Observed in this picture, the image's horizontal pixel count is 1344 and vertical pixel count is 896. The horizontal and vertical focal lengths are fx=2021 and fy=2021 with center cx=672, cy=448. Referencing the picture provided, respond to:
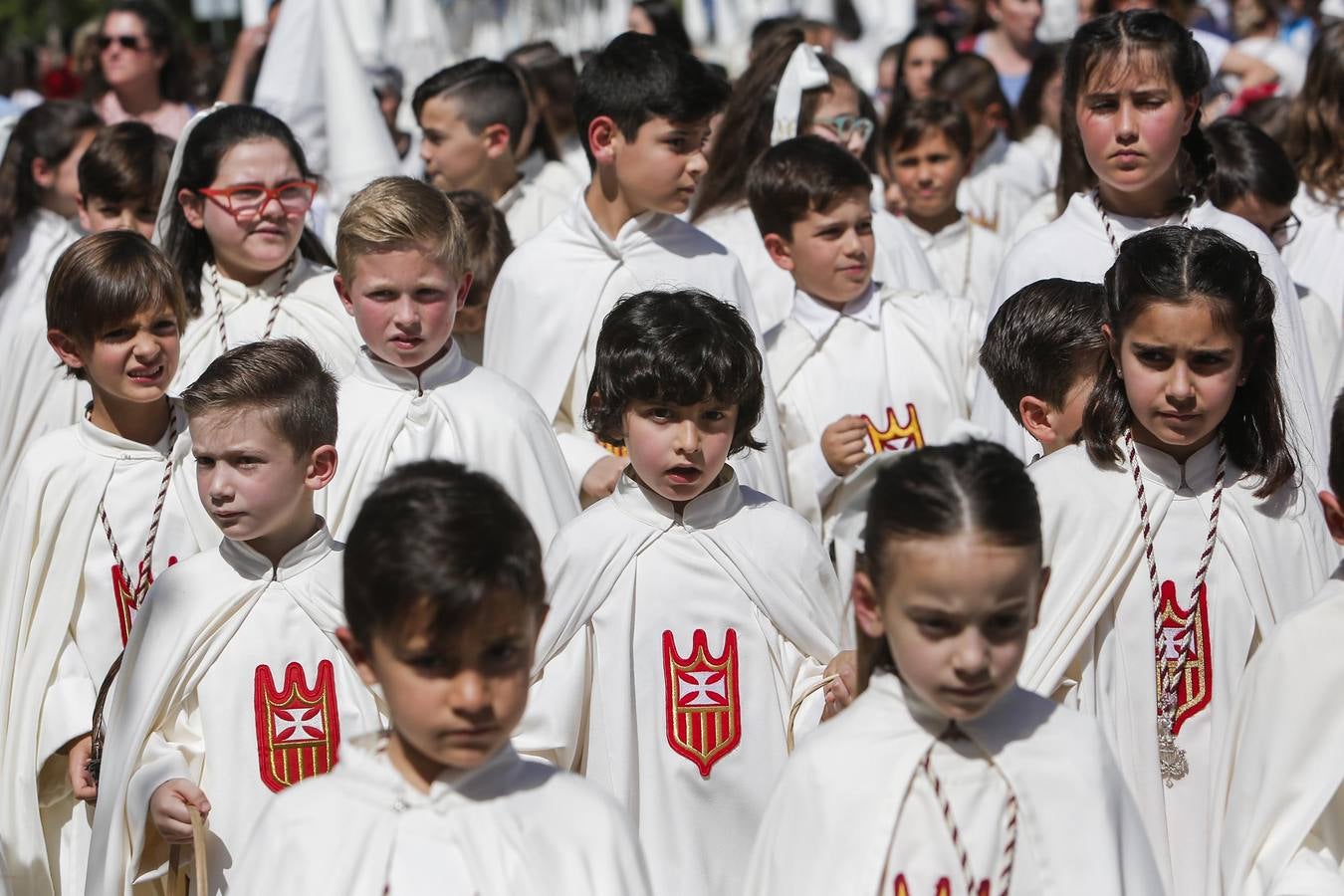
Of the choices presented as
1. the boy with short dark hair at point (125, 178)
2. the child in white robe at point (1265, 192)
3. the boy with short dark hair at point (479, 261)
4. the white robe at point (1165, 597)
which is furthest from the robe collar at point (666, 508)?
the boy with short dark hair at point (125, 178)

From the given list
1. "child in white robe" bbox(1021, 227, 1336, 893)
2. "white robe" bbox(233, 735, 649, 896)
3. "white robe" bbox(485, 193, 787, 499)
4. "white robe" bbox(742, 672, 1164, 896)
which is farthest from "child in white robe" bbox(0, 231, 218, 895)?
"white robe" bbox(742, 672, 1164, 896)

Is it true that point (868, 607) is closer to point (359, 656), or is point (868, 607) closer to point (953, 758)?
point (953, 758)

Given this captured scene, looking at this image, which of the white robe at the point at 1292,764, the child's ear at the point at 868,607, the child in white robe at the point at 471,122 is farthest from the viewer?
the child in white robe at the point at 471,122

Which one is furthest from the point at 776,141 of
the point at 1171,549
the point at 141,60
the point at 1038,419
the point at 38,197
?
the point at 141,60

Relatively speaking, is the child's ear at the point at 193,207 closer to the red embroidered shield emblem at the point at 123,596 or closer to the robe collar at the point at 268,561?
the red embroidered shield emblem at the point at 123,596

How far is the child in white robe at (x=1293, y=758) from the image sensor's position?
3.93 metres

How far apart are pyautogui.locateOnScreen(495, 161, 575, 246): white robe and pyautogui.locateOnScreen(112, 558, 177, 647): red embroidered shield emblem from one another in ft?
13.1

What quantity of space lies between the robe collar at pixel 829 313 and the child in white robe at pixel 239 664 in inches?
96.1

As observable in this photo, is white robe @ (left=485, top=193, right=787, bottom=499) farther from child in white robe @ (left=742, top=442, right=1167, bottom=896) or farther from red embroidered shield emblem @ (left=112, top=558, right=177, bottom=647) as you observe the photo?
child in white robe @ (left=742, top=442, right=1167, bottom=896)

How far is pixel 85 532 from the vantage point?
18.0ft

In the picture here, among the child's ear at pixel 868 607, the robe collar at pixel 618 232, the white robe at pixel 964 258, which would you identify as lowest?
the child's ear at pixel 868 607

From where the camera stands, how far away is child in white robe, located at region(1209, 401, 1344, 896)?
3.93 meters

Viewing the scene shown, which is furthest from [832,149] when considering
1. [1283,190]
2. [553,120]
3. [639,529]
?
[553,120]

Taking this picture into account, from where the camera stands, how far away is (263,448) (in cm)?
A: 471
